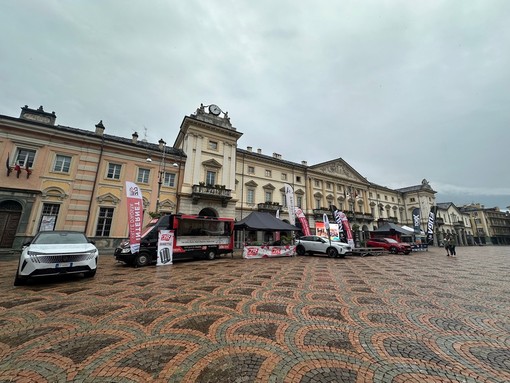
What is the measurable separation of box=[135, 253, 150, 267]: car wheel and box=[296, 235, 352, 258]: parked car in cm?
1171

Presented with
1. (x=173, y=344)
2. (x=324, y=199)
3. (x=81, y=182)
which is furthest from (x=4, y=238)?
(x=324, y=199)

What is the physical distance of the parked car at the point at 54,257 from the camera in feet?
20.3

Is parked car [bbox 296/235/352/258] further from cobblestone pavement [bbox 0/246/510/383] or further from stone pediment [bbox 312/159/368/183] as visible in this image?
stone pediment [bbox 312/159/368/183]

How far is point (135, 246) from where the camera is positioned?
10.2m

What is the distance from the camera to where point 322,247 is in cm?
1633

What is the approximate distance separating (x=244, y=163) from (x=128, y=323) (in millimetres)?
25149

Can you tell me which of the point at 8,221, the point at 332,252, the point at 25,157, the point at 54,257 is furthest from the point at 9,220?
the point at 332,252

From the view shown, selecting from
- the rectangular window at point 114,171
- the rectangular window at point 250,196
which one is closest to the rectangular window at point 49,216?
the rectangular window at point 114,171

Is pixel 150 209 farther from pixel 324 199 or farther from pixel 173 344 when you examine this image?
pixel 324 199

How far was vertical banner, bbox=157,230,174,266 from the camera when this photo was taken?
11.1m

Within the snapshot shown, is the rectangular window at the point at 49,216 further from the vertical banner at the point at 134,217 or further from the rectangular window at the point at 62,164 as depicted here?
the vertical banner at the point at 134,217

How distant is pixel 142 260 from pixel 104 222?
33.9ft

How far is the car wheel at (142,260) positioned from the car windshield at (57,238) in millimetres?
2863

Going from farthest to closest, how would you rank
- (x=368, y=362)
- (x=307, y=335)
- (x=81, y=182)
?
(x=81, y=182)
(x=307, y=335)
(x=368, y=362)
